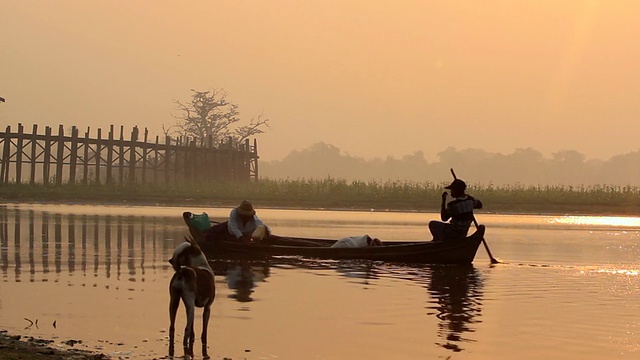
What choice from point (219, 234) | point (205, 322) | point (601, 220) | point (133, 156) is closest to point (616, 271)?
point (219, 234)

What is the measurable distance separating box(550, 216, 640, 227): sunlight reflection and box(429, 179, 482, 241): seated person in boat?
23.7 meters

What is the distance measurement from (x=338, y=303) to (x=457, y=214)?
8127mm

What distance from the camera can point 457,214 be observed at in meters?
23.3

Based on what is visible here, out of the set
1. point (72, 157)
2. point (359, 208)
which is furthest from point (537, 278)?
point (72, 157)

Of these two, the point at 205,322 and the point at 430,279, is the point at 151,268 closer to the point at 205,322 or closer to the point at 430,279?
the point at 430,279

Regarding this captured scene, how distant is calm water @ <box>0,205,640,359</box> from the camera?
1196 cm

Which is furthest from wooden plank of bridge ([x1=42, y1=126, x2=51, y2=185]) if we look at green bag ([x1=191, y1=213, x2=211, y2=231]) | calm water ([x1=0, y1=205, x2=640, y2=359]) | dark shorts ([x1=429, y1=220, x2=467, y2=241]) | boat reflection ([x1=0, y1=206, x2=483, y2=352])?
dark shorts ([x1=429, y1=220, x2=467, y2=241])

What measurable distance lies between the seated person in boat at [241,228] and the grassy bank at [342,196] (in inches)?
1249

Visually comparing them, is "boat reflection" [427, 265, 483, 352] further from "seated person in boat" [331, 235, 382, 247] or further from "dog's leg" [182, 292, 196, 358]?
"dog's leg" [182, 292, 196, 358]

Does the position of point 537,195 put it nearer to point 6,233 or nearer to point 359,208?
point 359,208

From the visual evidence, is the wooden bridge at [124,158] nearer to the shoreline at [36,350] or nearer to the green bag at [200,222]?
the green bag at [200,222]

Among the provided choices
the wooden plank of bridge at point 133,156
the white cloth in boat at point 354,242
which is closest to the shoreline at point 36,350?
the white cloth in boat at point 354,242

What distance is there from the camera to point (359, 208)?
56.4 metres

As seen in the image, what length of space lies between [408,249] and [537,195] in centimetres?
3549
